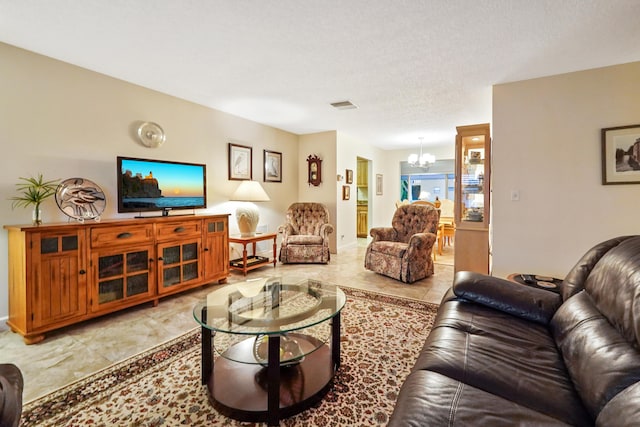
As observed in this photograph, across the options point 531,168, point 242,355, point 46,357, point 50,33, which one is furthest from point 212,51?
point 531,168

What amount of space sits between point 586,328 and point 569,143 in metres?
2.50

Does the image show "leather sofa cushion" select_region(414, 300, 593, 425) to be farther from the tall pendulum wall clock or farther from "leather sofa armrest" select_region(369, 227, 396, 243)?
the tall pendulum wall clock

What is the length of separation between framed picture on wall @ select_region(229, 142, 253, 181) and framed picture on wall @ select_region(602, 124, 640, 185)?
4.32 metres

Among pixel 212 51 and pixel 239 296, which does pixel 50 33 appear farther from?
pixel 239 296

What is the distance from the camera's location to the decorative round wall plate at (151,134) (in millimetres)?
3387

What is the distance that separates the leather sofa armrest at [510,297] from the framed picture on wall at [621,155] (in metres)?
1.92

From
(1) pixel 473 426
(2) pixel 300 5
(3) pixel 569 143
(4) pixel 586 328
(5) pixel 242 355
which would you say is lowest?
(5) pixel 242 355

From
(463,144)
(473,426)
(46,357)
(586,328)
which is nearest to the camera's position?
(473,426)

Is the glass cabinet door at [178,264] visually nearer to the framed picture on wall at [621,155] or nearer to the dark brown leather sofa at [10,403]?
the dark brown leather sofa at [10,403]

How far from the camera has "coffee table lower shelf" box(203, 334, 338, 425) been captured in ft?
4.91

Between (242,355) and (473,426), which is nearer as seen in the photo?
(473,426)

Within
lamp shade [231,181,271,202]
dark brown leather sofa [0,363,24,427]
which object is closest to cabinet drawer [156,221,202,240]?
lamp shade [231,181,271,202]

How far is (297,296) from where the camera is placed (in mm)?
2170

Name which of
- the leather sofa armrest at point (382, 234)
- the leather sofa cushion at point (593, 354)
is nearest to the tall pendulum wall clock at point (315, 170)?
the leather sofa armrest at point (382, 234)
